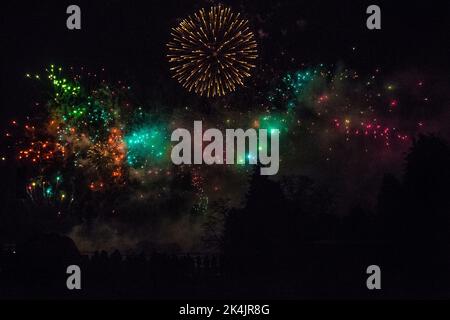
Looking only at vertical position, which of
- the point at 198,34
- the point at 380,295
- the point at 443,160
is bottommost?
the point at 380,295

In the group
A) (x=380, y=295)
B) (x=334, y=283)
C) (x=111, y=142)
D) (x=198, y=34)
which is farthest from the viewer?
(x=111, y=142)

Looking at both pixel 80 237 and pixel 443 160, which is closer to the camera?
pixel 443 160

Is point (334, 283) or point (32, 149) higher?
point (32, 149)

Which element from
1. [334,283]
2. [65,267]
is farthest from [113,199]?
[334,283]

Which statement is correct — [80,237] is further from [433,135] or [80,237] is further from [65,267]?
[433,135]

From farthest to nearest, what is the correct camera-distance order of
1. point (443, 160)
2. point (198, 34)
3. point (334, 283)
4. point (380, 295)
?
point (198, 34), point (443, 160), point (334, 283), point (380, 295)

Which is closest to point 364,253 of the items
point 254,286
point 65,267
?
point 254,286
